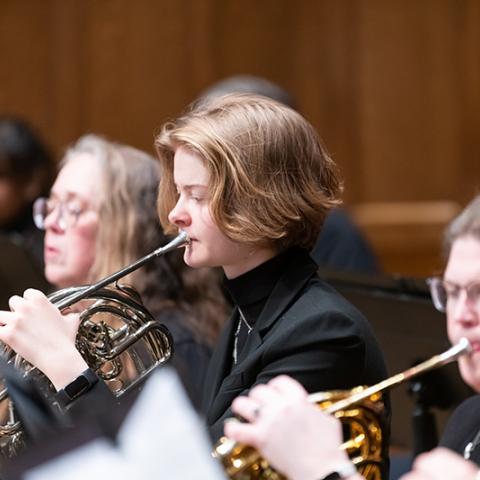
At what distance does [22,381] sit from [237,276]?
24.5 inches

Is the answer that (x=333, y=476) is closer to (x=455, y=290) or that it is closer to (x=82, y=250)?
(x=455, y=290)

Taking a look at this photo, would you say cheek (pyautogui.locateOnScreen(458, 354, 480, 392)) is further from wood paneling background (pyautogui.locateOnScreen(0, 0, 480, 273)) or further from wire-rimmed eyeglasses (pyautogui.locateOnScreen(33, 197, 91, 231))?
wood paneling background (pyautogui.locateOnScreen(0, 0, 480, 273))

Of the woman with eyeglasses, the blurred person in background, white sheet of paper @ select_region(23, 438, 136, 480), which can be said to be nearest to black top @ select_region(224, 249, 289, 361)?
the woman with eyeglasses

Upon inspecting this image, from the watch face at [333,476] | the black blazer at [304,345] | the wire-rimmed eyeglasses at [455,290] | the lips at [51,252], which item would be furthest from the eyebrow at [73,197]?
the watch face at [333,476]

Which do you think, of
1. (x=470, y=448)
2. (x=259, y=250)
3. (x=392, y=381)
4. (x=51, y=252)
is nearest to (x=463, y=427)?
(x=470, y=448)

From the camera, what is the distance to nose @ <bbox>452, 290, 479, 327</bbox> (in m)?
1.83

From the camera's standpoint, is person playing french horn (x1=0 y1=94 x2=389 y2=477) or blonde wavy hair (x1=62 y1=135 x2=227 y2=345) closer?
person playing french horn (x1=0 y1=94 x2=389 y2=477)

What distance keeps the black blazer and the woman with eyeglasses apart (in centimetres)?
61

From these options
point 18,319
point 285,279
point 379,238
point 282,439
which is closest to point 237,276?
point 285,279

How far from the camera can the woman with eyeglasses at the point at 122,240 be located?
2717mm

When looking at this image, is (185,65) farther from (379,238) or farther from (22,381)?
(22,381)

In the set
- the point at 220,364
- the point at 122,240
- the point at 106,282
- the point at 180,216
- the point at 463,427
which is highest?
the point at 180,216

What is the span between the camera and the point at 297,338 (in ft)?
6.43

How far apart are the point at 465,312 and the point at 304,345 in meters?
0.28
